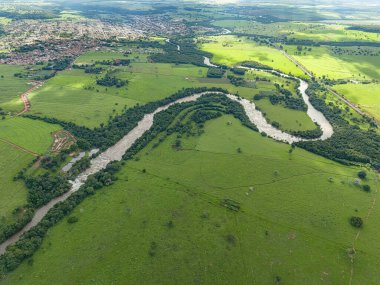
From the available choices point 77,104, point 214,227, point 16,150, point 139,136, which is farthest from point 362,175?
point 77,104

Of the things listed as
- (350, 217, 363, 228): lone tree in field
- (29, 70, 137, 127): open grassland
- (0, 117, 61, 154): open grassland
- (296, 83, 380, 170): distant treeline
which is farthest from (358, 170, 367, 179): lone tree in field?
(0, 117, 61, 154): open grassland

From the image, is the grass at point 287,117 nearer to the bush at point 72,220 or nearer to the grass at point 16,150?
the bush at point 72,220

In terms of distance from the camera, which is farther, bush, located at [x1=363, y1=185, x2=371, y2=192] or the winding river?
bush, located at [x1=363, y1=185, x2=371, y2=192]

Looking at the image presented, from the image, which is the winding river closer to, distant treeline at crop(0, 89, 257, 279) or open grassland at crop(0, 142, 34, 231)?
distant treeline at crop(0, 89, 257, 279)

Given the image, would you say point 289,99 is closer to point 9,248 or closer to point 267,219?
point 267,219

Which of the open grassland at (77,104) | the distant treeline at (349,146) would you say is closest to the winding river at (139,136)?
the distant treeline at (349,146)

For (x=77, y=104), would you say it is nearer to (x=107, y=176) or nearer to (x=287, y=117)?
(x=107, y=176)
